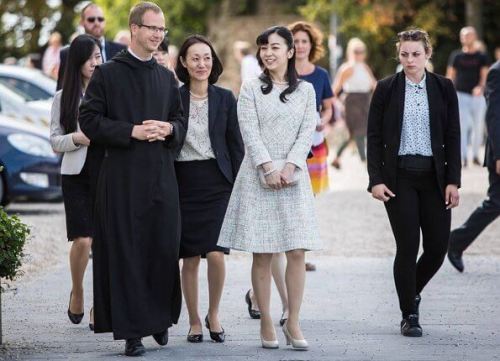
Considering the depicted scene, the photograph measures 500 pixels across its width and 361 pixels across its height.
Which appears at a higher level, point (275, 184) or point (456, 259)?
point (275, 184)

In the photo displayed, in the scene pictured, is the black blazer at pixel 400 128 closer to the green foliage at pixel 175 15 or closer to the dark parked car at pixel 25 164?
the dark parked car at pixel 25 164

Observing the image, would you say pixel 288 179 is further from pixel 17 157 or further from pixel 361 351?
pixel 17 157

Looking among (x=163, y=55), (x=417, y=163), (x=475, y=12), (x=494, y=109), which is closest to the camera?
(x=417, y=163)

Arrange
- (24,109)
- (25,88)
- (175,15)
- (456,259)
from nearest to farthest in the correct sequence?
(456,259) → (24,109) → (25,88) → (175,15)

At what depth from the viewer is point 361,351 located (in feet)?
26.2

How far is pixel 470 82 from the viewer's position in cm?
2209

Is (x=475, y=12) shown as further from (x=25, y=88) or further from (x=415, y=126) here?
(x=415, y=126)

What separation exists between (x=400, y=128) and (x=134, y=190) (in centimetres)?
175

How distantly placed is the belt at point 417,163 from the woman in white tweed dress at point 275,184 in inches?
28.8

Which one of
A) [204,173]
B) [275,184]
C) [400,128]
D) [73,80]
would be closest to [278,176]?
[275,184]

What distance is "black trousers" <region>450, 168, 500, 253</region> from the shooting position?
36.9 ft

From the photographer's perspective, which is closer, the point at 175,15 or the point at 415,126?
the point at 415,126

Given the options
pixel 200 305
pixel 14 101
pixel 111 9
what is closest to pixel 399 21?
pixel 111 9

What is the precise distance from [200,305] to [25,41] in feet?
130
